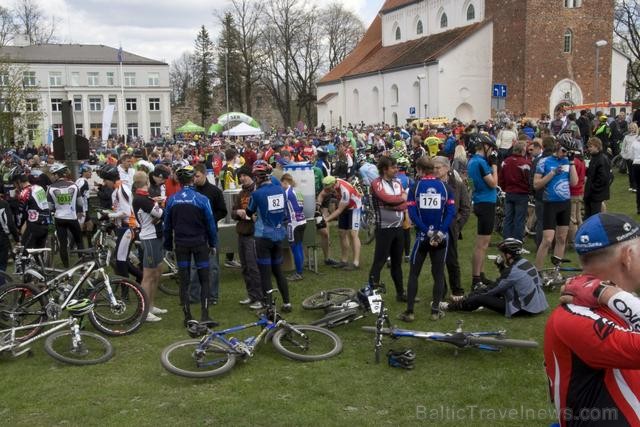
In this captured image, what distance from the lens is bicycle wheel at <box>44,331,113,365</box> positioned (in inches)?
253

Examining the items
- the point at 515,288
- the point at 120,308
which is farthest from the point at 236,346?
the point at 515,288

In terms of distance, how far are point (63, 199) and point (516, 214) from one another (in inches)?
302

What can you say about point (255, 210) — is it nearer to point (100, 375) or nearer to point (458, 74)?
point (100, 375)

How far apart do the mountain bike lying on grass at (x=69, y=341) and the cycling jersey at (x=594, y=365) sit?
17.9 feet

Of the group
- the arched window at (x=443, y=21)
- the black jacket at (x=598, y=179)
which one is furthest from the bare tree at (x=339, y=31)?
the black jacket at (x=598, y=179)

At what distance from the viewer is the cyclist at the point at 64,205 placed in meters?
10.1

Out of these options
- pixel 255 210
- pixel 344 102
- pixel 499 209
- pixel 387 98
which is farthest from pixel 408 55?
pixel 255 210

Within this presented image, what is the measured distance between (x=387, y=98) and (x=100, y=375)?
53.3 meters

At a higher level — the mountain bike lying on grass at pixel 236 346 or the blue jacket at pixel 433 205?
the blue jacket at pixel 433 205

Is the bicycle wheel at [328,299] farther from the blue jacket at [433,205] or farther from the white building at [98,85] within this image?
the white building at [98,85]

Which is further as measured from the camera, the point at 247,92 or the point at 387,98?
the point at 247,92

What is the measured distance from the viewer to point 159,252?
7922mm

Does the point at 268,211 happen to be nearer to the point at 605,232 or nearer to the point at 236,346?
the point at 236,346

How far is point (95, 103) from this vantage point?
81.7 m
